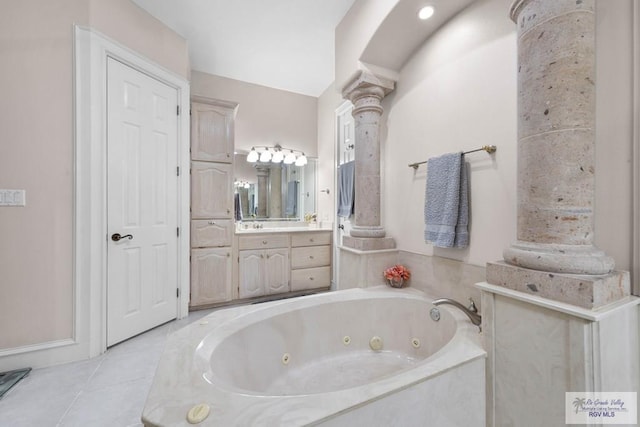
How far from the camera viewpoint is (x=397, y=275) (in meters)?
1.93

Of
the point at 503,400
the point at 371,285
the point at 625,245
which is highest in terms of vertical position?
the point at 625,245

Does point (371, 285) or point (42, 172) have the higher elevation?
point (42, 172)

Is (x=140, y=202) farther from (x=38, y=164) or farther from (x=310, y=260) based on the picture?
(x=310, y=260)

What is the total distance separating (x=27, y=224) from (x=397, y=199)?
259 centimetres

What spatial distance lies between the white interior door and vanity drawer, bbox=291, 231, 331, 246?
127cm

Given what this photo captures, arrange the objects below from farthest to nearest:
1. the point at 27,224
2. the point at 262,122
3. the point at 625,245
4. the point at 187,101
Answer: the point at 262,122 → the point at 187,101 → the point at 27,224 → the point at 625,245

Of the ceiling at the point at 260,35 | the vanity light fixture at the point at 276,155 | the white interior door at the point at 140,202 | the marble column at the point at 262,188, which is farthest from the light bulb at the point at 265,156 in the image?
the white interior door at the point at 140,202

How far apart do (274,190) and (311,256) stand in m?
1.07

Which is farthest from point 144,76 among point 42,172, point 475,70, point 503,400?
point 503,400

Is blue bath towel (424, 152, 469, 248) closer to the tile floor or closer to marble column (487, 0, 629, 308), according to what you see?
marble column (487, 0, 629, 308)

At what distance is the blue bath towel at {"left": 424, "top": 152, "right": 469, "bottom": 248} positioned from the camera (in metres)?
1.54

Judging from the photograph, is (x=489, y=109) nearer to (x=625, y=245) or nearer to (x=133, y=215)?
(x=625, y=245)

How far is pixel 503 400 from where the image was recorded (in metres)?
1.05

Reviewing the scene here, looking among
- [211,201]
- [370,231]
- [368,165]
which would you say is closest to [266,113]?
[211,201]
